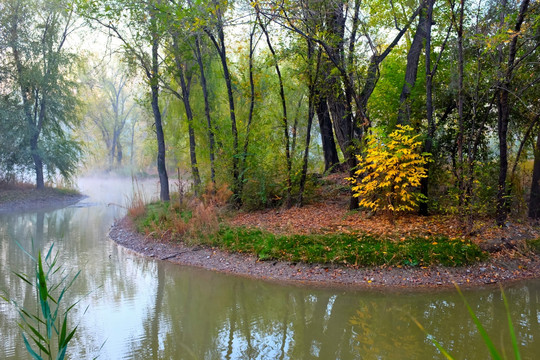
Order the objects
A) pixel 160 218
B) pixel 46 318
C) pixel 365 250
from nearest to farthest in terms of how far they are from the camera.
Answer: pixel 46 318
pixel 365 250
pixel 160 218

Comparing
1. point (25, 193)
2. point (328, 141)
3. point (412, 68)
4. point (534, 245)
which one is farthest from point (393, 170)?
point (25, 193)

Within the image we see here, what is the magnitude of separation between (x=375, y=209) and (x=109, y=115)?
1384 inches

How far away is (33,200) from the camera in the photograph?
19.9 m

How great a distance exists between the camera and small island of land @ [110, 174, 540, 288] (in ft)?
23.8

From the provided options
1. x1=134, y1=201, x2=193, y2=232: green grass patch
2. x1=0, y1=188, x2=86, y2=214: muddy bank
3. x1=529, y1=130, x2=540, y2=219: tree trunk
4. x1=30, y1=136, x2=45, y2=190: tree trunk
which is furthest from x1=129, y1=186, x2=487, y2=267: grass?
x1=30, y1=136, x2=45, y2=190: tree trunk

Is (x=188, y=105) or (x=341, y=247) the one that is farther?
(x=188, y=105)

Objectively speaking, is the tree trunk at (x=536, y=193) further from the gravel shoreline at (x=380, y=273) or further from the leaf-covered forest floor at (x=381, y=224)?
the gravel shoreline at (x=380, y=273)

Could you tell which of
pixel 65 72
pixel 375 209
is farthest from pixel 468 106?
pixel 65 72

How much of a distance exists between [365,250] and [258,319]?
272cm

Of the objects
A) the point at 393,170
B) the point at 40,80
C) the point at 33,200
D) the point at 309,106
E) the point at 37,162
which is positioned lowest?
the point at 33,200

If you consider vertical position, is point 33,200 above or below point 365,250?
above

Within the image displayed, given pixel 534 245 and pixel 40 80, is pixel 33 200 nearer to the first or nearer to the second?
pixel 40 80

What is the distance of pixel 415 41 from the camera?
1002cm

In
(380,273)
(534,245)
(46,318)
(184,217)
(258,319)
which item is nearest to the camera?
(46,318)
